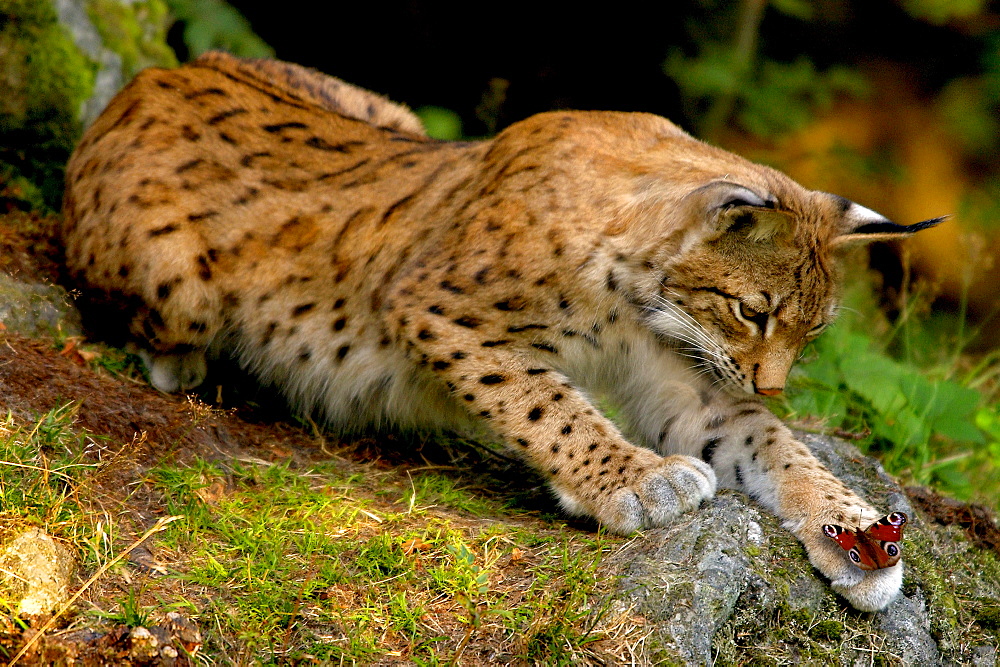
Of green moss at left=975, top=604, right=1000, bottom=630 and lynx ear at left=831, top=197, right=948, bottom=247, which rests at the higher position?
lynx ear at left=831, top=197, right=948, bottom=247

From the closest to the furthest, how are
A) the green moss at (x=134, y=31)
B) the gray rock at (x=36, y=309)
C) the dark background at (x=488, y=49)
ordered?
the gray rock at (x=36, y=309), the green moss at (x=134, y=31), the dark background at (x=488, y=49)

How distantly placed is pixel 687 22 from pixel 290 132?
419 centimetres

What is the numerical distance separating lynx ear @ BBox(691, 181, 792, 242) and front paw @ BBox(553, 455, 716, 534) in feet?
2.87

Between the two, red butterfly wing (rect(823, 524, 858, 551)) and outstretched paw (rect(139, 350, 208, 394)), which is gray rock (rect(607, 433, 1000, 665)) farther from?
outstretched paw (rect(139, 350, 208, 394))

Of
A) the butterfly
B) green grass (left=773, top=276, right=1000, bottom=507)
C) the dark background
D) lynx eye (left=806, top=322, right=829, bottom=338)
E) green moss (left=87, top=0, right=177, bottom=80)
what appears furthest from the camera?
the dark background

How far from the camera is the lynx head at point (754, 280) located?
12.6 feet

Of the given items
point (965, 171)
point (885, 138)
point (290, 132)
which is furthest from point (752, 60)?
point (290, 132)

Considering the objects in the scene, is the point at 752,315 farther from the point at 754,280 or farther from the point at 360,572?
the point at 360,572

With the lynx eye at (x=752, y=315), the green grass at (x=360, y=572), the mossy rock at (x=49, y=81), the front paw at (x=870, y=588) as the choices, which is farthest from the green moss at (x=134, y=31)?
the front paw at (x=870, y=588)

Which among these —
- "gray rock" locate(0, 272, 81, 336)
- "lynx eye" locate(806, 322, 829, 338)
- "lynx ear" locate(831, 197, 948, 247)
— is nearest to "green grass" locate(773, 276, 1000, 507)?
"lynx eye" locate(806, 322, 829, 338)

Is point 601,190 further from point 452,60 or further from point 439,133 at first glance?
point 452,60

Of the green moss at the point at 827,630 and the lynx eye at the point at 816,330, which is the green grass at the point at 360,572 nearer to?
the green moss at the point at 827,630

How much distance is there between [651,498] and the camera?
12.1 ft

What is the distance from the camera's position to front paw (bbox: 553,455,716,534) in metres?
3.67
